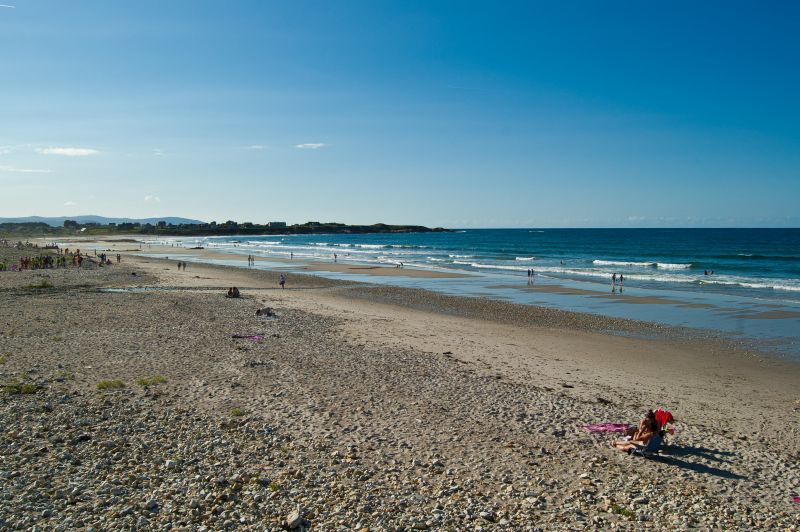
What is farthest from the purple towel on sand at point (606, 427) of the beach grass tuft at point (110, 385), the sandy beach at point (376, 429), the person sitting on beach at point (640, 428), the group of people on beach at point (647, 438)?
the beach grass tuft at point (110, 385)

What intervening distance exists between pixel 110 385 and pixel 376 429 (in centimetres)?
558

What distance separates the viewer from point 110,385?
10820mm

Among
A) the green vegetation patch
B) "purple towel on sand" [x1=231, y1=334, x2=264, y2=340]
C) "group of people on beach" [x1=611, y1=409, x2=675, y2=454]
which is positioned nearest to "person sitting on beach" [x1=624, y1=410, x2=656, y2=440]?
"group of people on beach" [x1=611, y1=409, x2=675, y2=454]

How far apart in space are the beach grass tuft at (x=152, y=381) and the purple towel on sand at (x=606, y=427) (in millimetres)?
8428

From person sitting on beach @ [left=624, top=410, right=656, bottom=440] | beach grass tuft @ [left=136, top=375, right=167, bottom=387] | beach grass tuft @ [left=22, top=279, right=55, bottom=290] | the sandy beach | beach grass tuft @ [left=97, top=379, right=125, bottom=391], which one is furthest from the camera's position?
beach grass tuft @ [left=22, top=279, right=55, bottom=290]

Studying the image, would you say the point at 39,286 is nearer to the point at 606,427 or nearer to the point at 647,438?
the point at 606,427

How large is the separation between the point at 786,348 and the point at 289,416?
639 inches

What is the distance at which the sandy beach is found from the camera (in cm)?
651

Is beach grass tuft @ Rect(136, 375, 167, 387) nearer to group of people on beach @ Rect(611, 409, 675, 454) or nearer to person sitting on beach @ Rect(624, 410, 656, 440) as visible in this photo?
group of people on beach @ Rect(611, 409, 675, 454)

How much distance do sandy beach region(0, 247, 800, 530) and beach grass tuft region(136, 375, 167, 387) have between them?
0.04m

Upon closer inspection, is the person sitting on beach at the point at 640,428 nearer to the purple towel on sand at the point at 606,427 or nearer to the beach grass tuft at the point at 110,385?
the purple towel on sand at the point at 606,427

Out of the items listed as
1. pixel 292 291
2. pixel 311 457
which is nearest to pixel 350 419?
pixel 311 457

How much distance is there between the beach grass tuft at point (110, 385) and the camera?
421 inches

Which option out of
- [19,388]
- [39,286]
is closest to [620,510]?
[19,388]
